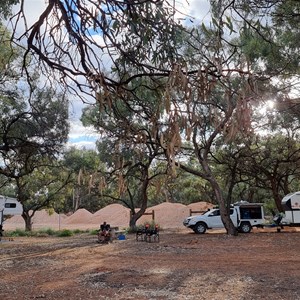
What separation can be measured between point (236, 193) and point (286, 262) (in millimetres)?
27882

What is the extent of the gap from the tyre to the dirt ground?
9.61m

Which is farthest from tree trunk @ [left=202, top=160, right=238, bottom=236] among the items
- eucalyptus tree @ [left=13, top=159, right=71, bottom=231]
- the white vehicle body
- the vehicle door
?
eucalyptus tree @ [left=13, top=159, right=71, bottom=231]

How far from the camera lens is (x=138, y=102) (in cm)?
432

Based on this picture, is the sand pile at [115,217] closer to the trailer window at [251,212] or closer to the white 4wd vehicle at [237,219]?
the white 4wd vehicle at [237,219]

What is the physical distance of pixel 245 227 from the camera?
2484 cm

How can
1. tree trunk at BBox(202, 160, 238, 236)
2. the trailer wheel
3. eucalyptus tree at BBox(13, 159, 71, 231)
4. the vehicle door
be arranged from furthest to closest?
eucalyptus tree at BBox(13, 159, 71, 231)
the vehicle door
the trailer wheel
tree trunk at BBox(202, 160, 238, 236)

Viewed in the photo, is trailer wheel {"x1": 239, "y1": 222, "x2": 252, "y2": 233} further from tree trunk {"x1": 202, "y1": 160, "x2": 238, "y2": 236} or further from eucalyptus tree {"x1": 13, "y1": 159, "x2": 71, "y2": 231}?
eucalyptus tree {"x1": 13, "y1": 159, "x2": 71, "y2": 231}

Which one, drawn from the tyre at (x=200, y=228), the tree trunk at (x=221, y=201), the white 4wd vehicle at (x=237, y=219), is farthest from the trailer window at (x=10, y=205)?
the tree trunk at (x=221, y=201)

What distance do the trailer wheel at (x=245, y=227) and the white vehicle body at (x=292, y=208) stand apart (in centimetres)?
230

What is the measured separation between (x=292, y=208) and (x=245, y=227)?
2.86m

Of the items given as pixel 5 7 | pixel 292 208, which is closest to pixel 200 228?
pixel 292 208

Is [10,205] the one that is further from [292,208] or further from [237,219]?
[292,208]

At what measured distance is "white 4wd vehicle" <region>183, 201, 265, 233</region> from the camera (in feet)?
81.7

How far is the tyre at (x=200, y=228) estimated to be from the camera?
82.1ft
